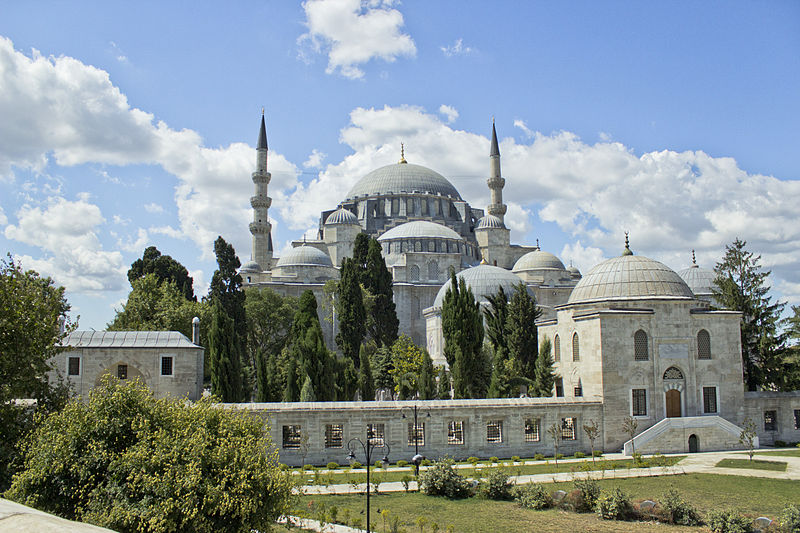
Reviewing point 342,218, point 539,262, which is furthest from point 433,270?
point 342,218

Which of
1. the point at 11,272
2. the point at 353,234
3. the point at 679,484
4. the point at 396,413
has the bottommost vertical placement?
the point at 679,484

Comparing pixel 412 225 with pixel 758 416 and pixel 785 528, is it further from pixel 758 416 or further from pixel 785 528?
pixel 785 528

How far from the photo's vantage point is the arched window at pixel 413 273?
47638 mm

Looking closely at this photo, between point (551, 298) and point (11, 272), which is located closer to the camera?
point (11, 272)

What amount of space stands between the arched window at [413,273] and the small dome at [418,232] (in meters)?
2.67

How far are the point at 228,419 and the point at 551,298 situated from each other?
130ft

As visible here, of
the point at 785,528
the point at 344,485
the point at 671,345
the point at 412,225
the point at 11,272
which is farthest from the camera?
the point at 412,225

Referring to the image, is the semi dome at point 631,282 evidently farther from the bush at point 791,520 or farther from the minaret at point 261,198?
the minaret at point 261,198

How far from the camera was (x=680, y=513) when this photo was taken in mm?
12766

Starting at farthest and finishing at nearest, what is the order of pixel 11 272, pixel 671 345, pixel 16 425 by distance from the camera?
pixel 671 345
pixel 11 272
pixel 16 425

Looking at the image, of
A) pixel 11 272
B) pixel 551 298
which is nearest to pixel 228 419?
pixel 11 272

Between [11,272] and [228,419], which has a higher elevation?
[11,272]

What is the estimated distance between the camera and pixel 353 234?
176 ft

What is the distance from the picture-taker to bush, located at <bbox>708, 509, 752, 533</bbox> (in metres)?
11.7
